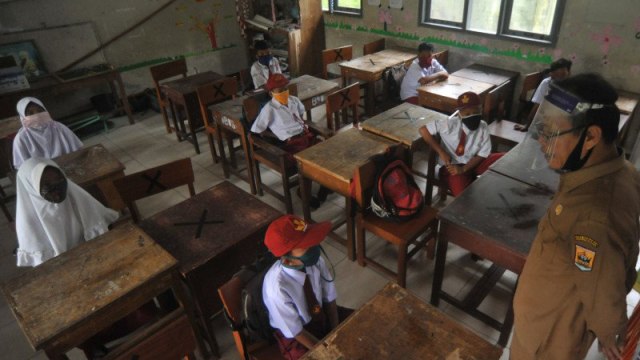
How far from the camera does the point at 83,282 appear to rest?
1878 mm

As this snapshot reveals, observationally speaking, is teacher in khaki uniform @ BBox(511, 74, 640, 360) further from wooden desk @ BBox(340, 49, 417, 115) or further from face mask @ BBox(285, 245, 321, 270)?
wooden desk @ BBox(340, 49, 417, 115)

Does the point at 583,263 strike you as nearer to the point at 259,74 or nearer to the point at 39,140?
the point at 39,140

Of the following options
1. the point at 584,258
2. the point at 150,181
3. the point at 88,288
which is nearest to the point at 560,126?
the point at 584,258

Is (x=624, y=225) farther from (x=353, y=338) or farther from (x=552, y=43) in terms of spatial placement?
(x=552, y=43)

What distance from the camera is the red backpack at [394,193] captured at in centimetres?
261

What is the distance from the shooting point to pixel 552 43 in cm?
437

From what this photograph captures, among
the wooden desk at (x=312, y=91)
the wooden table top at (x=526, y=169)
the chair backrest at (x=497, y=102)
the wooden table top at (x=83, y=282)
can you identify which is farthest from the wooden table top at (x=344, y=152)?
the chair backrest at (x=497, y=102)

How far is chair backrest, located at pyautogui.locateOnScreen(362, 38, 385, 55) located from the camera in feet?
18.9

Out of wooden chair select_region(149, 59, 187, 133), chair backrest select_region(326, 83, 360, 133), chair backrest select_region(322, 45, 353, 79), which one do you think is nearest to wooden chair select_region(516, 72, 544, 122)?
chair backrest select_region(326, 83, 360, 133)

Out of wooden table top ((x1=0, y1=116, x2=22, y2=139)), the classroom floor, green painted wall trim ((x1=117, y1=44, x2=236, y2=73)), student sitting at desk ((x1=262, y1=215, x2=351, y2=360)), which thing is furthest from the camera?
green painted wall trim ((x1=117, y1=44, x2=236, y2=73))

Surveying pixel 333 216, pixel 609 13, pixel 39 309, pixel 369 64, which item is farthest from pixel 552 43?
pixel 39 309

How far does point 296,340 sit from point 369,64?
13.8 feet

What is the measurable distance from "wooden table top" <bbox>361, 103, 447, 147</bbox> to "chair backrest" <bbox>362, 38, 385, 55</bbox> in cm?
231

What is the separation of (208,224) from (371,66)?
3.54 meters
